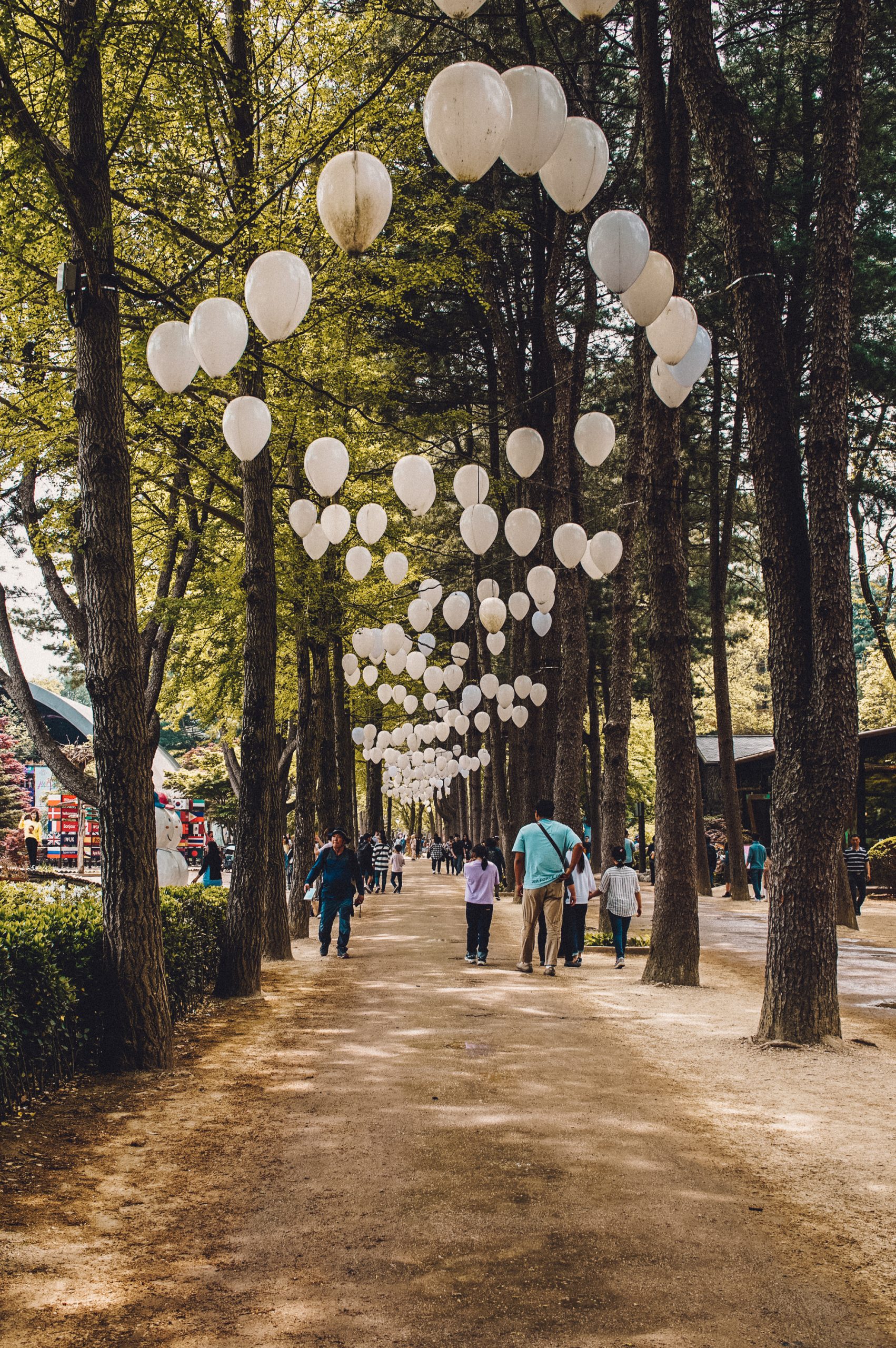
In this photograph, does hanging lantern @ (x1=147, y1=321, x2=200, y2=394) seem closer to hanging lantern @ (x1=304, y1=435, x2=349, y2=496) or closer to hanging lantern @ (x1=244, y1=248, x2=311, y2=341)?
hanging lantern @ (x1=244, y1=248, x2=311, y2=341)

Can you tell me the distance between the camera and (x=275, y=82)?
43.0 feet

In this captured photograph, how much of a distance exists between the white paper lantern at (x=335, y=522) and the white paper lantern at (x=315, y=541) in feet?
0.68

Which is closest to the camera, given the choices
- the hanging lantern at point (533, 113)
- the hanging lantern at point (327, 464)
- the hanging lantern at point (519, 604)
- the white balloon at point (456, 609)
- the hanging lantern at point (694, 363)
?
the hanging lantern at point (533, 113)

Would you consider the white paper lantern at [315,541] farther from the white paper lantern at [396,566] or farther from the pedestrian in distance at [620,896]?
the pedestrian in distance at [620,896]

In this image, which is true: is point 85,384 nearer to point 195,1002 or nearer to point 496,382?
point 195,1002

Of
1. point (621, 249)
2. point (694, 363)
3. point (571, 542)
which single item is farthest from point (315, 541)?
point (621, 249)

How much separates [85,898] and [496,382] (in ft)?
62.8

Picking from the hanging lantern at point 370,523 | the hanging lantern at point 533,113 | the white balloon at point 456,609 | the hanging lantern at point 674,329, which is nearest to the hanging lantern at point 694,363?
the hanging lantern at point 674,329

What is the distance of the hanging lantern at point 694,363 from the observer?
314 inches

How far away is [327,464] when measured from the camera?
33.3 ft

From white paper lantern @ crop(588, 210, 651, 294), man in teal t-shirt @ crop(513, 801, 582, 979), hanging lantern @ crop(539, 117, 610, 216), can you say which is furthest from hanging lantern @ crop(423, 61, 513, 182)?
man in teal t-shirt @ crop(513, 801, 582, 979)

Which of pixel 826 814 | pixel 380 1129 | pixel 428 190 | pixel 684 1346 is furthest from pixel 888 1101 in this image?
pixel 428 190

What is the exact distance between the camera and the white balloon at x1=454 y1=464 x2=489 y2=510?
12672 mm

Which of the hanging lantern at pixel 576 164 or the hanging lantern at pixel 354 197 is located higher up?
the hanging lantern at pixel 576 164
